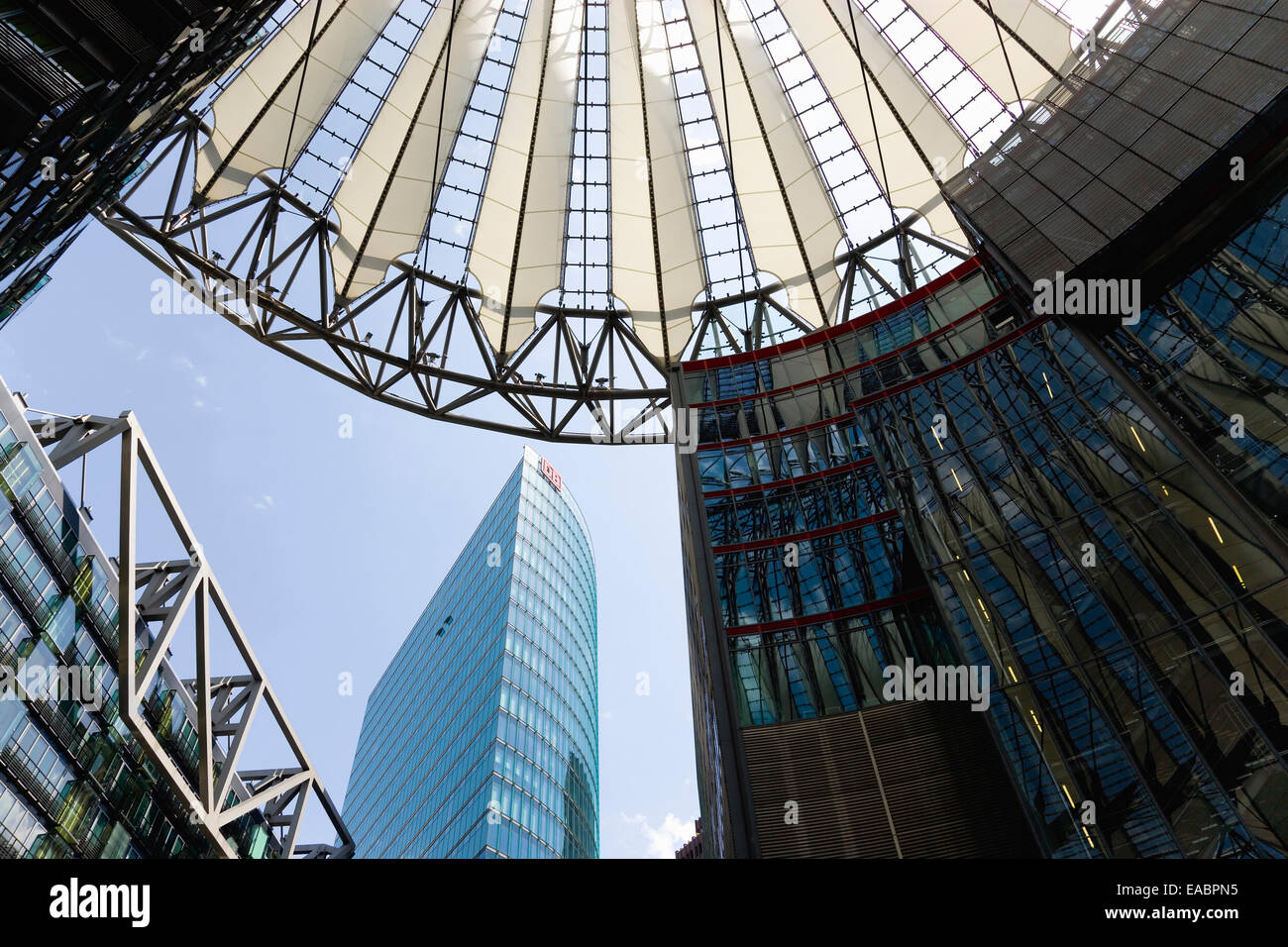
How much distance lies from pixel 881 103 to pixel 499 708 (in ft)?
181

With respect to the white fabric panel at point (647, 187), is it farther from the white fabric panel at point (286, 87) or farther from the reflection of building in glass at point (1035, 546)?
the white fabric panel at point (286, 87)

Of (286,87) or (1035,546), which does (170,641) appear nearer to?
(286,87)

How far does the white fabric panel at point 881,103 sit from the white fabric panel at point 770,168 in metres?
1.43

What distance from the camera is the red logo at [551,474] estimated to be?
101 metres

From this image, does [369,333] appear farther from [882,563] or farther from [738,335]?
[882,563]

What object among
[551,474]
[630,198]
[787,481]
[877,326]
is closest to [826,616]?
[787,481]

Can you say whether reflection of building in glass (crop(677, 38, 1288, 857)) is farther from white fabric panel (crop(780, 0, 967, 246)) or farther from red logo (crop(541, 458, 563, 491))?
red logo (crop(541, 458, 563, 491))

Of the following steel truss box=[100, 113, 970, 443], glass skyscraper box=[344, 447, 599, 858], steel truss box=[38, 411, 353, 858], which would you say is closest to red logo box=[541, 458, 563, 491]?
glass skyscraper box=[344, 447, 599, 858]

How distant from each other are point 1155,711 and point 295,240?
83.1ft

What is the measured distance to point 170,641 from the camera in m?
36.7

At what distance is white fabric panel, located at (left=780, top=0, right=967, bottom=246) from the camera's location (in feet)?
88.7

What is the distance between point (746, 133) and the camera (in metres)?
28.3

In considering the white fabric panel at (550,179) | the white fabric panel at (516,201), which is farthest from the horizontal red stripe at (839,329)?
the white fabric panel at (516,201)
